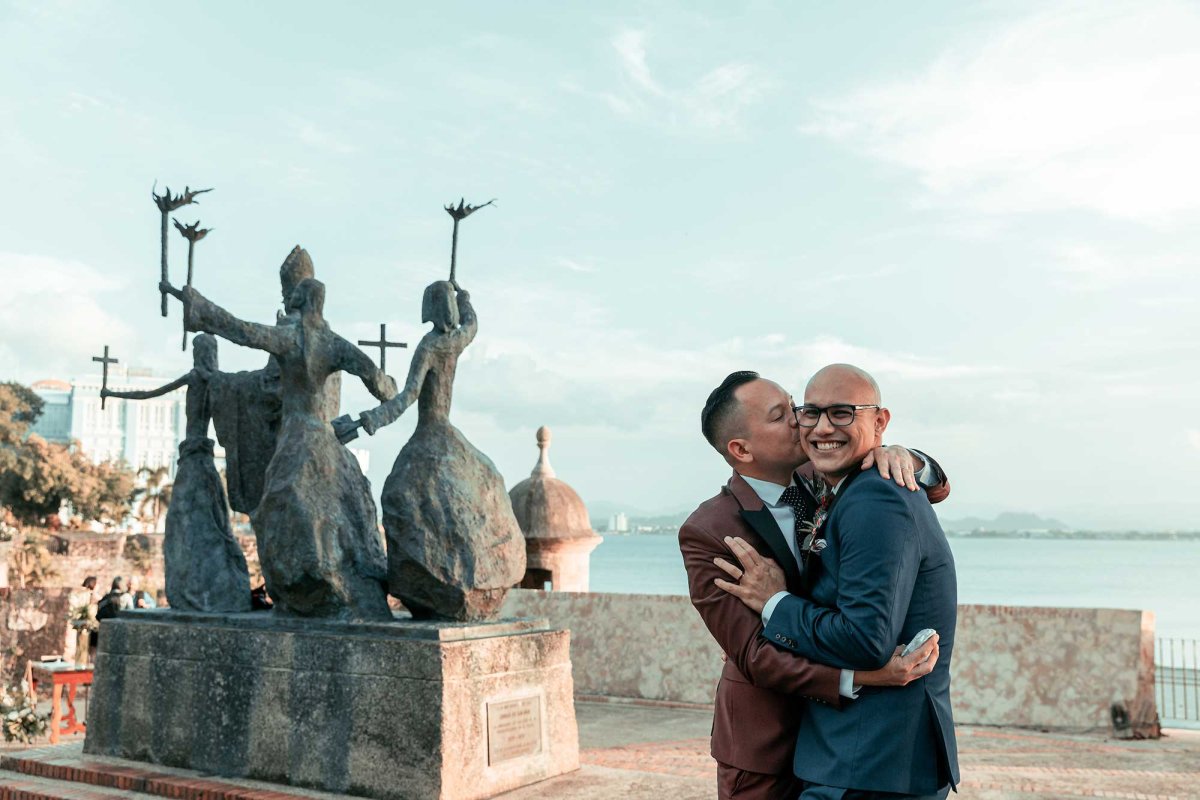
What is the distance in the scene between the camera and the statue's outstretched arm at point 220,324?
7.66 metres

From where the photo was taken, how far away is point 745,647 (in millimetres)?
2957

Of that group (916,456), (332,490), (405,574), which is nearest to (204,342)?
(332,490)

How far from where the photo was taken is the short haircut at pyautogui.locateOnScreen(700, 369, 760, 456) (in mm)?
3283

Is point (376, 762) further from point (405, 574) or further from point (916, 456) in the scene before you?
→ point (916, 456)

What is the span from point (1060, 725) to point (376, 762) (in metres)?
7.35

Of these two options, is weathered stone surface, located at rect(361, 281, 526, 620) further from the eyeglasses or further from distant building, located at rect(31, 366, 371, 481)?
distant building, located at rect(31, 366, 371, 481)

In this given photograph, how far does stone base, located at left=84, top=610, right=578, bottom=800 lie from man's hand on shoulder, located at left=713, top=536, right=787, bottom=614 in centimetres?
396

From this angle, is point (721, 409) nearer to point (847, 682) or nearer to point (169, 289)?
point (847, 682)

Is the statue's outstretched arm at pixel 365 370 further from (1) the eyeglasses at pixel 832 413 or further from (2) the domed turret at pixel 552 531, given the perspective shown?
(2) the domed turret at pixel 552 531

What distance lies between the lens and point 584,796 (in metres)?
6.73

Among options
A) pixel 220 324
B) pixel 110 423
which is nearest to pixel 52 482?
pixel 220 324

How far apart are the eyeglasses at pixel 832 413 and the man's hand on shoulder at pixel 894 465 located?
0.11 meters

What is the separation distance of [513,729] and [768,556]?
14.1 feet

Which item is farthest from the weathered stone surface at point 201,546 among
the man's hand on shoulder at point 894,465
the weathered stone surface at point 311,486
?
the man's hand on shoulder at point 894,465
